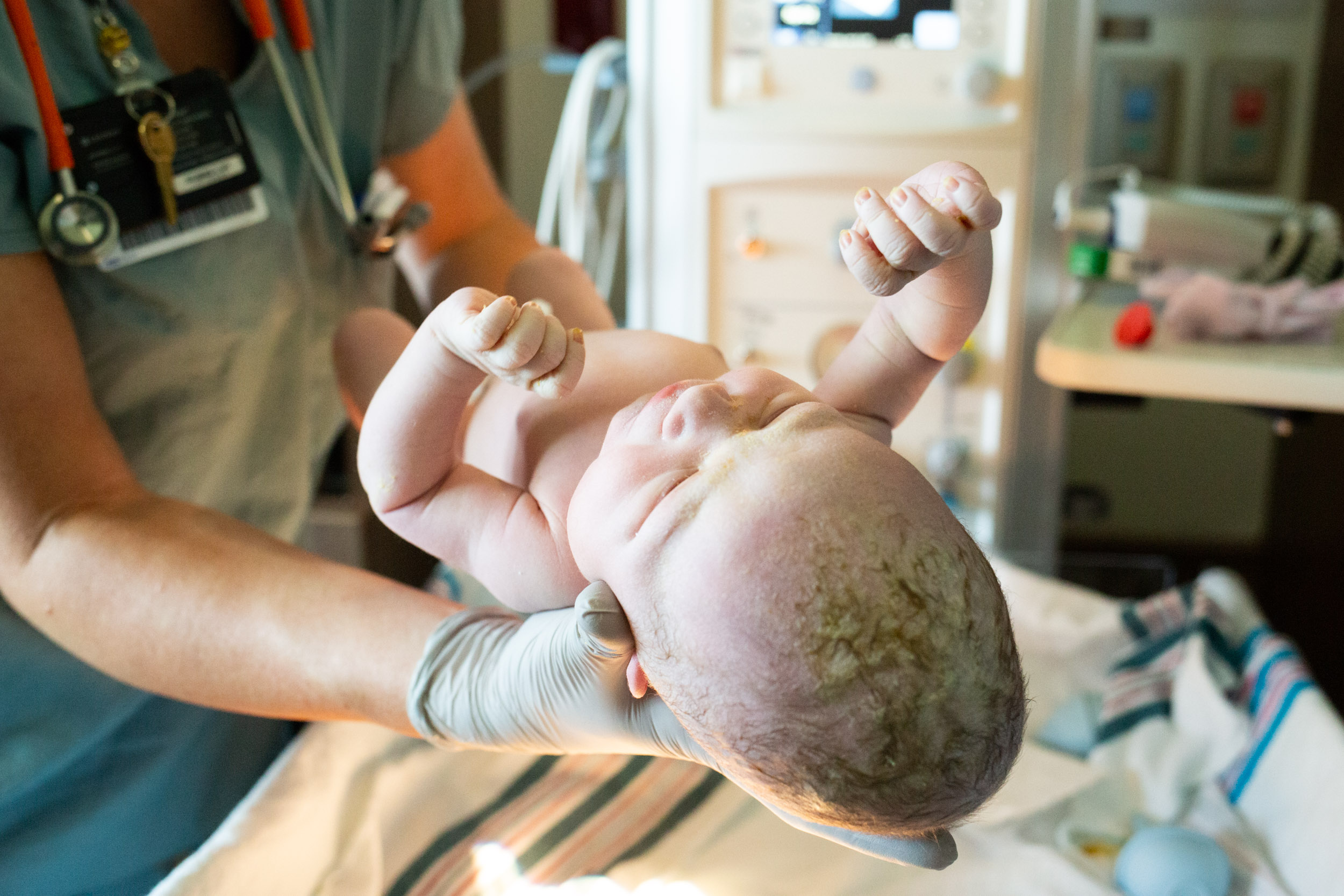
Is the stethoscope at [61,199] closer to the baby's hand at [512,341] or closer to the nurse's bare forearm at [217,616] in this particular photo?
the nurse's bare forearm at [217,616]

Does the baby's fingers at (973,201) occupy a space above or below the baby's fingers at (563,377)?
above

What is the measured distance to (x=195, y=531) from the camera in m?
0.75

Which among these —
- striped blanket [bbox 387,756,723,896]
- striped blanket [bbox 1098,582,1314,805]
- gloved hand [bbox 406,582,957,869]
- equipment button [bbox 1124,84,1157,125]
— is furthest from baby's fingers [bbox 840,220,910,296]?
equipment button [bbox 1124,84,1157,125]

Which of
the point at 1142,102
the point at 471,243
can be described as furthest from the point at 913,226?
the point at 1142,102

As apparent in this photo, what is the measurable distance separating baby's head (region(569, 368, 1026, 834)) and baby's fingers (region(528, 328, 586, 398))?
0.07 metres

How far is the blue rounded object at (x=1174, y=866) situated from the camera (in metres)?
0.96

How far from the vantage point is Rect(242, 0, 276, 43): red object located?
832 mm

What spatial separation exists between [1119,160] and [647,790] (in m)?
1.79

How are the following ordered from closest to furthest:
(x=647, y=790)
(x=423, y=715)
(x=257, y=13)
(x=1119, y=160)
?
(x=423, y=715)
(x=257, y=13)
(x=647, y=790)
(x=1119, y=160)

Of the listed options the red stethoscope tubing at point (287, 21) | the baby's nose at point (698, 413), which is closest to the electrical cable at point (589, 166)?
the red stethoscope tubing at point (287, 21)

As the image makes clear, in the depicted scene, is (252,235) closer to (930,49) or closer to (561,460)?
(561,460)

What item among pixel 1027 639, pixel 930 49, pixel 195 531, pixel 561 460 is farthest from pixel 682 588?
pixel 930 49

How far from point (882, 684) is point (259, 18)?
2.22ft

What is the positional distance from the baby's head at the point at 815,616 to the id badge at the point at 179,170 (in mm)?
449
